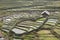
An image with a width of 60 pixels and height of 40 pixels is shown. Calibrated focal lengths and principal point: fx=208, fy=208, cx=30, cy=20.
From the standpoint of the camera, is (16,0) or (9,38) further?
(16,0)

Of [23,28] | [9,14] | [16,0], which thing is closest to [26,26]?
[23,28]

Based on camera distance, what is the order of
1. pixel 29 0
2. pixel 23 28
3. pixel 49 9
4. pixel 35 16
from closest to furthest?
pixel 23 28, pixel 35 16, pixel 49 9, pixel 29 0

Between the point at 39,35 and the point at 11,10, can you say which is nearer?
the point at 39,35

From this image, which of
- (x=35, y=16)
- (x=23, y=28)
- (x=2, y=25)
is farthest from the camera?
(x=35, y=16)

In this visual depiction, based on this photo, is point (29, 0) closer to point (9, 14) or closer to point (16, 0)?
point (16, 0)

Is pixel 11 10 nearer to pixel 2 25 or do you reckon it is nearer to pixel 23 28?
pixel 2 25

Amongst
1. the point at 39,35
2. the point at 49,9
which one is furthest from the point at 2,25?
the point at 49,9
